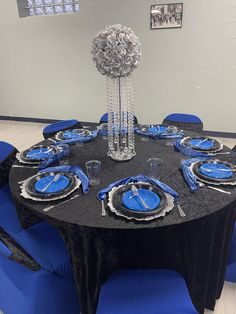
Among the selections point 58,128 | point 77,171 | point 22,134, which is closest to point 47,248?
point 77,171

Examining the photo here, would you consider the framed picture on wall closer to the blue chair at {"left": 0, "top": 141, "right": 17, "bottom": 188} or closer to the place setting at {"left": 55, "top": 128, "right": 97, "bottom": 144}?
the place setting at {"left": 55, "top": 128, "right": 97, "bottom": 144}

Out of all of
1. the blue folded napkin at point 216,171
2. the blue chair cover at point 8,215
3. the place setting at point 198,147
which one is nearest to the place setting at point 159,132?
the place setting at point 198,147

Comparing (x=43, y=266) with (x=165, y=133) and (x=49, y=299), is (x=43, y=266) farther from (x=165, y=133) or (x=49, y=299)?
(x=165, y=133)

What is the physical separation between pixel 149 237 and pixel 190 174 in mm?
436

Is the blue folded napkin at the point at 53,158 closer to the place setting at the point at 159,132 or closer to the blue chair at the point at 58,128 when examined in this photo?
the place setting at the point at 159,132

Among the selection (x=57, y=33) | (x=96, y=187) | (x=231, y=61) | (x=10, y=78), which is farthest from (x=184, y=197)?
(x=10, y=78)

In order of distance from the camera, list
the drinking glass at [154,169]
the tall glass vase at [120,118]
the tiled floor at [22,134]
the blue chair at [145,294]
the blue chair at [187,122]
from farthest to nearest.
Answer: the tiled floor at [22,134] < the blue chair at [187,122] < the tall glass vase at [120,118] < the drinking glass at [154,169] < the blue chair at [145,294]

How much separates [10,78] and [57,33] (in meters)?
1.37

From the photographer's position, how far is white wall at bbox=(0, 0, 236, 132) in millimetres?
3436

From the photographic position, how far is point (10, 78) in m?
4.77

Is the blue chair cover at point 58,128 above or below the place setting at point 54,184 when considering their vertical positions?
below

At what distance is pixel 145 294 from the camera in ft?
3.30

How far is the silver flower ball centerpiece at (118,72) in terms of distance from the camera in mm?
1334

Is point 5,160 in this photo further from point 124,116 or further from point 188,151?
point 188,151
